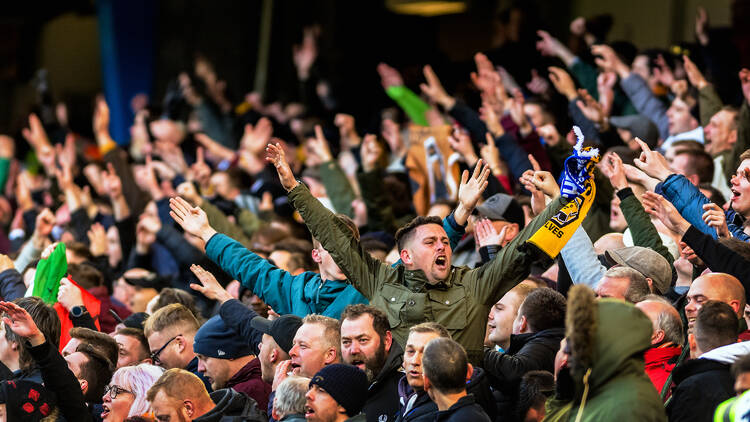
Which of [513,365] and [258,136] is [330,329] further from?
[258,136]

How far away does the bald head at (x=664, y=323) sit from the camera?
464 centimetres

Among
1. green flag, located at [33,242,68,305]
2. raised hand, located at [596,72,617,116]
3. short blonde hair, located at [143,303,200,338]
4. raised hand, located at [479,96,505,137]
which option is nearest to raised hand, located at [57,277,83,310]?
green flag, located at [33,242,68,305]

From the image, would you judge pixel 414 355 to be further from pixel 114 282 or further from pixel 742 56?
pixel 742 56

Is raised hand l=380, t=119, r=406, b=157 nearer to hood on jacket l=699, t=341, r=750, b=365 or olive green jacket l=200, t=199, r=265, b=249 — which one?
olive green jacket l=200, t=199, r=265, b=249

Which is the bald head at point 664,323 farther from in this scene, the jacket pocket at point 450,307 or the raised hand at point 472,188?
the raised hand at point 472,188

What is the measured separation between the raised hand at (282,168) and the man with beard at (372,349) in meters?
0.83

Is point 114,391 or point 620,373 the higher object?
point 620,373

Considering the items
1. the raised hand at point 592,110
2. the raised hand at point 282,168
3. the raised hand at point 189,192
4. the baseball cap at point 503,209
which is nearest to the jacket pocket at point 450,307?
the raised hand at point 282,168

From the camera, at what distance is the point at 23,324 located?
16.3 feet

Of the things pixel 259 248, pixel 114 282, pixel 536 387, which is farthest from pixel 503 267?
pixel 114 282

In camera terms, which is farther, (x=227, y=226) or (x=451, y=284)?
(x=227, y=226)

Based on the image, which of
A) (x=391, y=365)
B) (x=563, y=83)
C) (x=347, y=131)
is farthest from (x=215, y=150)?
(x=391, y=365)

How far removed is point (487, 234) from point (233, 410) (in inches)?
75.6

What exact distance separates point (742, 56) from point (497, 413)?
5886 millimetres
